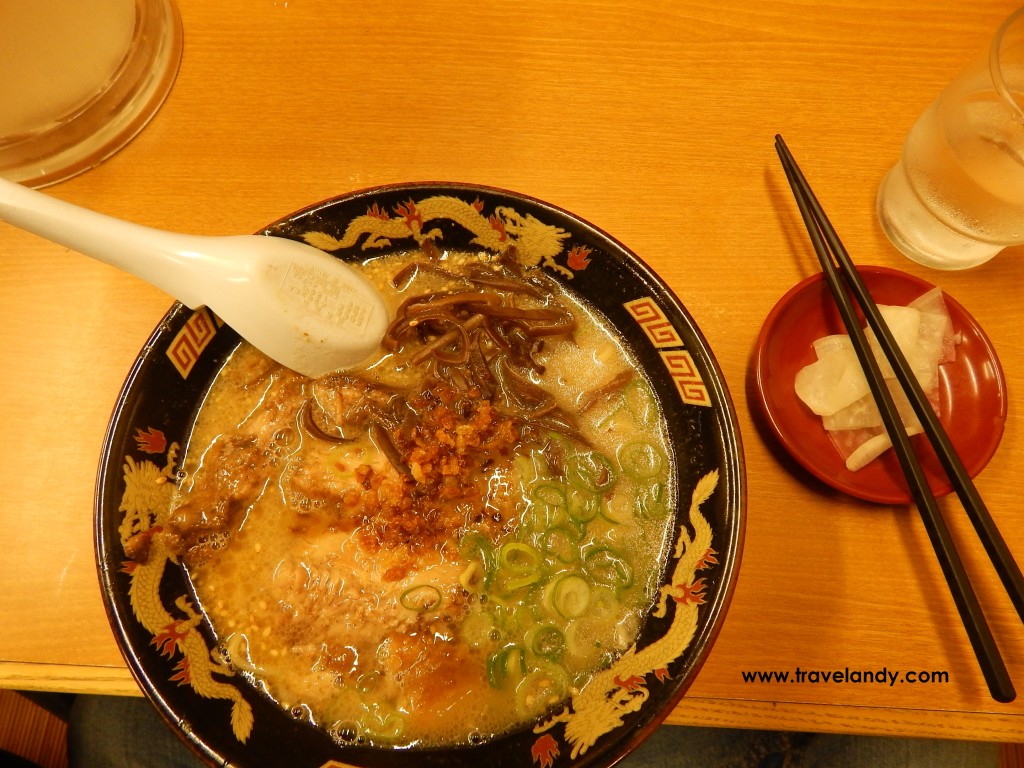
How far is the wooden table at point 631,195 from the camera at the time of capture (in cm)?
123

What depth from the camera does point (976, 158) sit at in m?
1.25

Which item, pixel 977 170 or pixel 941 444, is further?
pixel 977 170

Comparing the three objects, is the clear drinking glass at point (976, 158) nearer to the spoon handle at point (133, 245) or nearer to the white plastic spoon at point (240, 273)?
the white plastic spoon at point (240, 273)

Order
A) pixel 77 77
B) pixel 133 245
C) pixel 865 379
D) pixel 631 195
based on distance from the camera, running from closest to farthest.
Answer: pixel 133 245 < pixel 865 379 < pixel 77 77 < pixel 631 195

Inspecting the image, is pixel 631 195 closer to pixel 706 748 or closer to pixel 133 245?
pixel 133 245

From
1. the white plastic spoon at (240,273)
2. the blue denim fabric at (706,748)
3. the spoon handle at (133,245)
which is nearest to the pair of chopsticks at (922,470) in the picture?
the blue denim fabric at (706,748)

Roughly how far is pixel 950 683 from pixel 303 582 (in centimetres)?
136

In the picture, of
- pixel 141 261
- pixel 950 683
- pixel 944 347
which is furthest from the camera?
pixel 944 347

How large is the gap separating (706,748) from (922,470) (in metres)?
0.95

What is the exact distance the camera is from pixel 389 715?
1236 mm

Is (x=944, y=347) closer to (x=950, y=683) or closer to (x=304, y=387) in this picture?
(x=950, y=683)

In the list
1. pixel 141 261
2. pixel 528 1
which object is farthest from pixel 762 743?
pixel 528 1

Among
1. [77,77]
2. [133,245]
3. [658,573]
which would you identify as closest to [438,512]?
[658,573]

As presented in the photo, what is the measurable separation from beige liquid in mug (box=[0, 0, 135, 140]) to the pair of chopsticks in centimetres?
164
